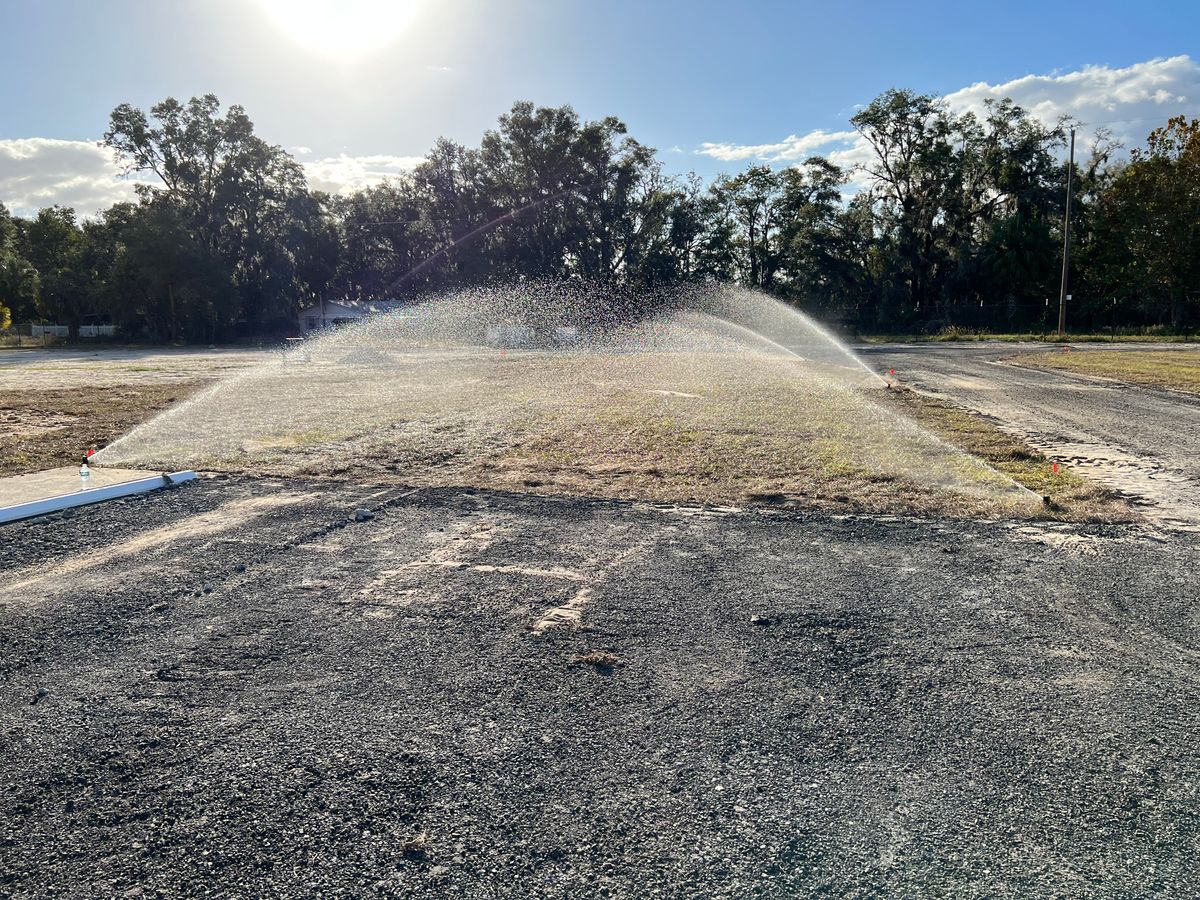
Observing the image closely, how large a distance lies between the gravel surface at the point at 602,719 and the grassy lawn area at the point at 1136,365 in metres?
15.8

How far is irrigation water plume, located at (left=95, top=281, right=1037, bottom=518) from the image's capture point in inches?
314

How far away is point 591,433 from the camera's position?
11.4m

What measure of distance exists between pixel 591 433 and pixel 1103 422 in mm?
7906

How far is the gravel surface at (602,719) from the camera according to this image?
7.91 feet

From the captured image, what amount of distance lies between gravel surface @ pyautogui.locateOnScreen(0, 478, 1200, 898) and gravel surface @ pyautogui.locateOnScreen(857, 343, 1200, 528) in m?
2.17

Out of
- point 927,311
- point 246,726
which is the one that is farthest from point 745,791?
point 927,311

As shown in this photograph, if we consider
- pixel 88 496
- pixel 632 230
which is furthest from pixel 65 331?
pixel 88 496

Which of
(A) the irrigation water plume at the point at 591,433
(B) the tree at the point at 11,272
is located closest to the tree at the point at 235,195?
(B) the tree at the point at 11,272

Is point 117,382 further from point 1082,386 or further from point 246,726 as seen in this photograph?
point 1082,386

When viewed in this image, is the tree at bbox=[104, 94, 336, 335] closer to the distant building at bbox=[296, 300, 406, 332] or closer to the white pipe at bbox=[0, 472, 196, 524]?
the distant building at bbox=[296, 300, 406, 332]

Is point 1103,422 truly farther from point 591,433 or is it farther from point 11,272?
point 11,272

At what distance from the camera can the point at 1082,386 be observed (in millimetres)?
18375

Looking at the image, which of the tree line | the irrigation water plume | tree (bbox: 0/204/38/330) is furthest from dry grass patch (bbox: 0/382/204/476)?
tree (bbox: 0/204/38/330)

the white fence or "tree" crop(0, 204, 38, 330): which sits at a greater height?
"tree" crop(0, 204, 38, 330)
